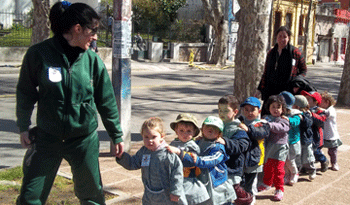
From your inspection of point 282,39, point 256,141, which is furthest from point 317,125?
point 256,141

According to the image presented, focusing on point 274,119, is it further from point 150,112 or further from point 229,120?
point 150,112

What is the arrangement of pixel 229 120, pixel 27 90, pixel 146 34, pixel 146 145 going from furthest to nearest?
1. pixel 146 34
2. pixel 229 120
3. pixel 146 145
4. pixel 27 90

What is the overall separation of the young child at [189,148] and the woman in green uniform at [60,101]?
0.75m

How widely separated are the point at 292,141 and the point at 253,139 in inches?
40.8

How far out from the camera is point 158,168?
3348mm

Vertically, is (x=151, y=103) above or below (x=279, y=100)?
below

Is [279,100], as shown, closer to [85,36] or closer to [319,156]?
[319,156]

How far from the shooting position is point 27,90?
3076 mm

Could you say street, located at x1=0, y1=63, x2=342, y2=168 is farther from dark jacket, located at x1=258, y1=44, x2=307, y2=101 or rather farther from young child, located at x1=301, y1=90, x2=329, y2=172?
young child, located at x1=301, y1=90, x2=329, y2=172

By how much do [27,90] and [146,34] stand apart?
28.6m

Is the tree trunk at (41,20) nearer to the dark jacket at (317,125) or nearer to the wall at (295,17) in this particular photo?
the dark jacket at (317,125)

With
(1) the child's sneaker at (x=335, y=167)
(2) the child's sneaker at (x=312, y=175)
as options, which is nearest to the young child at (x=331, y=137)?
(1) the child's sneaker at (x=335, y=167)

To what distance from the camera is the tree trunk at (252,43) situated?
6.82m

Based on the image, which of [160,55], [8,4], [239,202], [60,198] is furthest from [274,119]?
[8,4]
